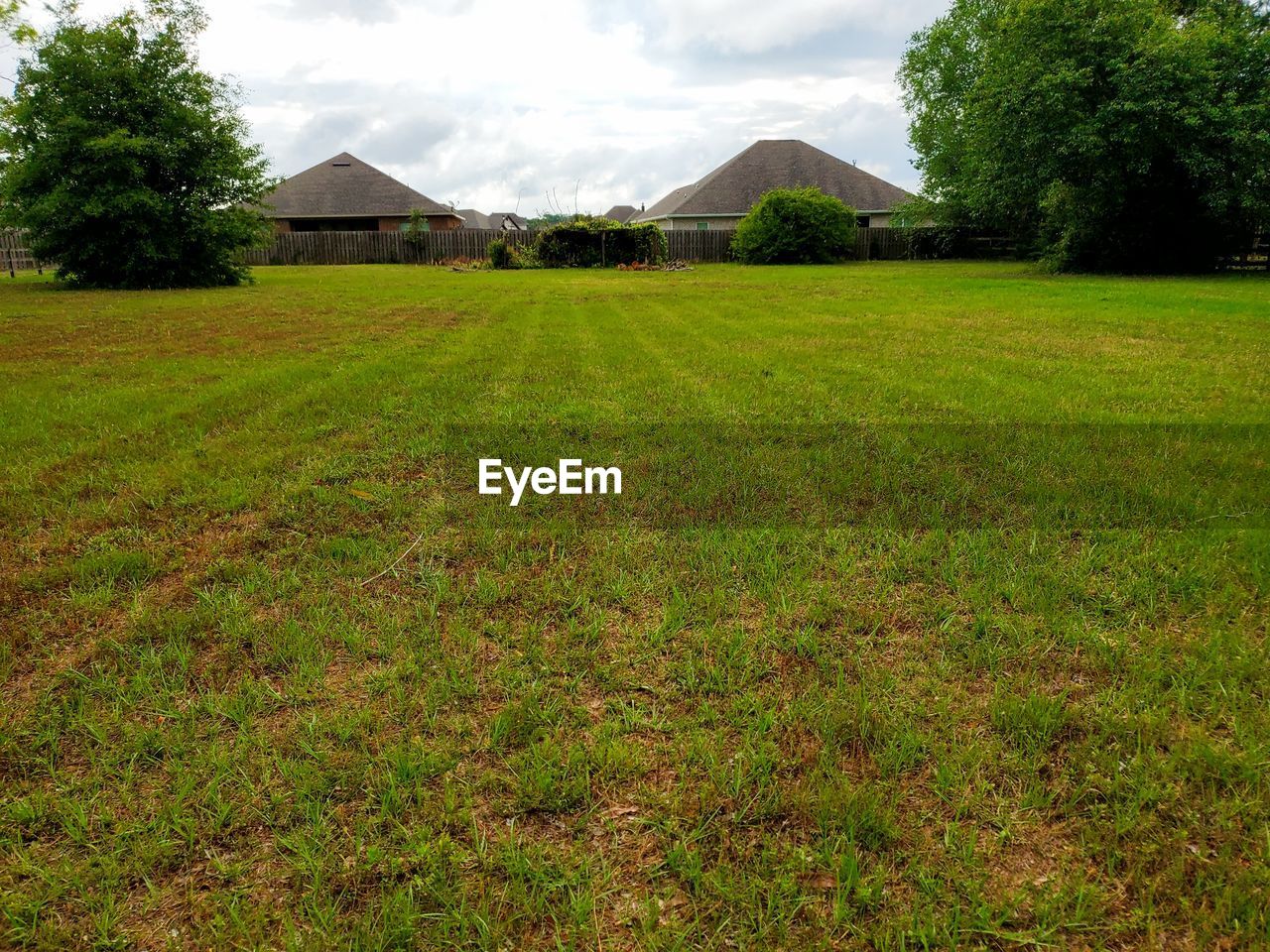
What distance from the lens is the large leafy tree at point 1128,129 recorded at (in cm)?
1606

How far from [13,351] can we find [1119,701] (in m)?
9.14

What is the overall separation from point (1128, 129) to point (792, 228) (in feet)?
34.4

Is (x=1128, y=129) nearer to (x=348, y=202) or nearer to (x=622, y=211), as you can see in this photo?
(x=348, y=202)

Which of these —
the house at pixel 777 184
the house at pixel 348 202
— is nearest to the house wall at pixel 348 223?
the house at pixel 348 202

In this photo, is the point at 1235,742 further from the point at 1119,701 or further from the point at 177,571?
the point at 177,571

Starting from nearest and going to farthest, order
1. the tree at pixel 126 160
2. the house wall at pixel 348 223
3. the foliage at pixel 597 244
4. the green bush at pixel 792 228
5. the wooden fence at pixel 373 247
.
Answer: the tree at pixel 126 160 < the foliage at pixel 597 244 < the green bush at pixel 792 228 < the wooden fence at pixel 373 247 < the house wall at pixel 348 223

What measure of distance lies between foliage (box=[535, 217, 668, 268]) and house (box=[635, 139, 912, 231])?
533 inches

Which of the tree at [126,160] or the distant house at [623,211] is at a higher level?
the distant house at [623,211]

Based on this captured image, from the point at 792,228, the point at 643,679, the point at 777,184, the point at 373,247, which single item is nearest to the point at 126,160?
the point at 373,247

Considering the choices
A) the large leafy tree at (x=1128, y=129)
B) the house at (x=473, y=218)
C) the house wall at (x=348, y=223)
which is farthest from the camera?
the house at (x=473, y=218)

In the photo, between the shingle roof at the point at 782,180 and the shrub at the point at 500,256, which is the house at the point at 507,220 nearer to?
the shingle roof at the point at 782,180

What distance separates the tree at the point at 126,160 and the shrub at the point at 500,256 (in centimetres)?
936

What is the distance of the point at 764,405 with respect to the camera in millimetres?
4637

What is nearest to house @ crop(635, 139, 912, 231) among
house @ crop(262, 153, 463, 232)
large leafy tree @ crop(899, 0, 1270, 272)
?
house @ crop(262, 153, 463, 232)
